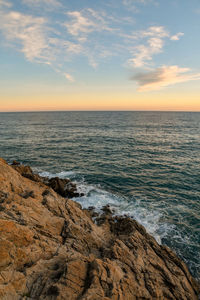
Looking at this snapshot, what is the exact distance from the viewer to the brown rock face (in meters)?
Answer: 7.45

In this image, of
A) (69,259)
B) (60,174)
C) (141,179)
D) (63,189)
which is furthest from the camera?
(60,174)

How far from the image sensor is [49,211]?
44.5 feet

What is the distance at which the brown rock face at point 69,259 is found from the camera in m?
7.45

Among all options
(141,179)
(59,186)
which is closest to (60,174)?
(59,186)

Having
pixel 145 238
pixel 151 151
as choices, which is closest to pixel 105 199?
pixel 145 238

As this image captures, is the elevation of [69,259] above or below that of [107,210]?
above

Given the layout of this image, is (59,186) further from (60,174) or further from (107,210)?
(107,210)

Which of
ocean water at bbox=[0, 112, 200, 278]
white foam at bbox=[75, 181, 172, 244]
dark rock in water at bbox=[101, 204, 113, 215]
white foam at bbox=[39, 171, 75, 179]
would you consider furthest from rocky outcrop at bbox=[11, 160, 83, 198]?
dark rock in water at bbox=[101, 204, 113, 215]

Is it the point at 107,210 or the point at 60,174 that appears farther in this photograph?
the point at 60,174

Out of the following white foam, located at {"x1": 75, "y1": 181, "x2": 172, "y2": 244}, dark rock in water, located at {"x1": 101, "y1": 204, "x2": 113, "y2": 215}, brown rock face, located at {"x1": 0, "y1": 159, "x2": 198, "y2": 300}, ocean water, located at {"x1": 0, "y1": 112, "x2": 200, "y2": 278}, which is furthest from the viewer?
dark rock in water, located at {"x1": 101, "y1": 204, "x2": 113, "y2": 215}

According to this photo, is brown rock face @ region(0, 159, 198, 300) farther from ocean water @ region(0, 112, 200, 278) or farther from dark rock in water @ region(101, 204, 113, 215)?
ocean water @ region(0, 112, 200, 278)

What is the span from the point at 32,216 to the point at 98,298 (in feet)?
22.6

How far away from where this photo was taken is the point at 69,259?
9.11m

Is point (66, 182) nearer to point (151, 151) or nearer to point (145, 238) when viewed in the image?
point (145, 238)
